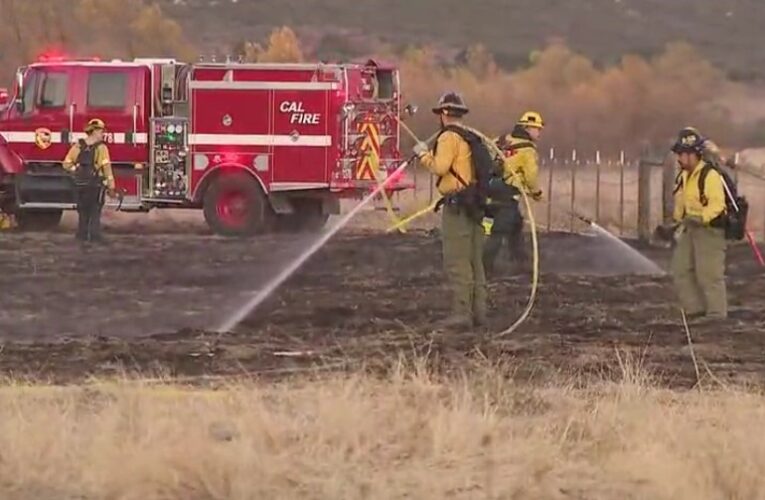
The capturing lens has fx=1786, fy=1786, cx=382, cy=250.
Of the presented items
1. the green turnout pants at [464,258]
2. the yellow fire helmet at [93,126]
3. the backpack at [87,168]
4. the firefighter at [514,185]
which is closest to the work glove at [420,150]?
the green turnout pants at [464,258]

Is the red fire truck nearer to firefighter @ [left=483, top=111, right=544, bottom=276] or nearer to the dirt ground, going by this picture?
the dirt ground

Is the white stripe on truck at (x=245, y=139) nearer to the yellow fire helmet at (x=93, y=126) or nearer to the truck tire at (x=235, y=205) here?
the truck tire at (x=235, y=205)

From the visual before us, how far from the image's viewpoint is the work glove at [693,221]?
12594 mm

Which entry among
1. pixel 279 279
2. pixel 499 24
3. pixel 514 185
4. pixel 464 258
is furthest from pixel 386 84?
pixel 499 24

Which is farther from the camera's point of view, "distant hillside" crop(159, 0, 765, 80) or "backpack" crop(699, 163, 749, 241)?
"distant hillside" crop(159, 0, 765, 80)

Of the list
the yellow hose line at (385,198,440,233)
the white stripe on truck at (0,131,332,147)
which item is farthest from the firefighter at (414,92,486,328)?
the white stripe on truck at (0,131,332,147)

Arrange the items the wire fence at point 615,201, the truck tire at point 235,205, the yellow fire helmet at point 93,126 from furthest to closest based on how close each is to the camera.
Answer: the truck tire at point 235,205
the wire fence at point 615,201
the yellow fire helmet at point 93,126

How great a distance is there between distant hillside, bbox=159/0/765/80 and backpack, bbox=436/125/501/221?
216 ft

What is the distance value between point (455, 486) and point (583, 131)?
1845 inches

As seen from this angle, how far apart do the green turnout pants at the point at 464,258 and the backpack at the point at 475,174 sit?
98 mm

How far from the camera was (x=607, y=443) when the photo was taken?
8.09 metres

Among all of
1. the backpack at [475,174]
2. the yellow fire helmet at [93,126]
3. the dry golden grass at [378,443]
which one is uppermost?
the yellow fire helmet at [93,126]

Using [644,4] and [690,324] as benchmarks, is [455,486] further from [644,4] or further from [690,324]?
[644,4]

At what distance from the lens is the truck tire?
22.5 m
